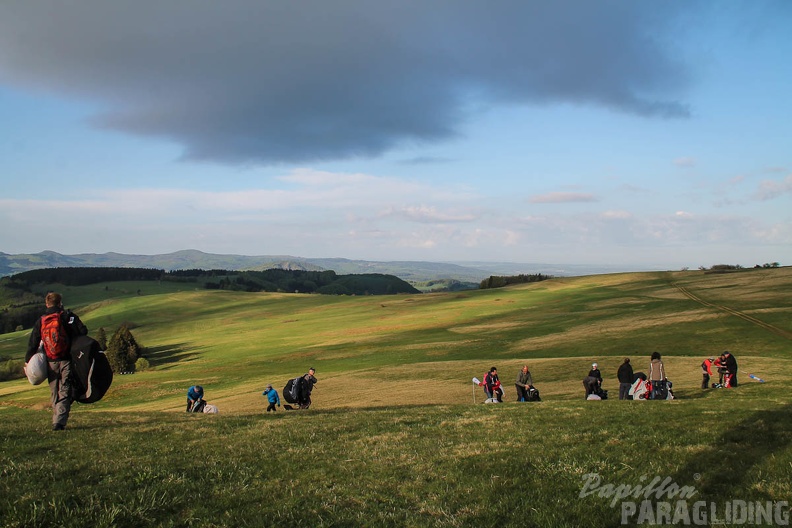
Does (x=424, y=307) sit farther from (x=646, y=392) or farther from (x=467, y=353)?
(x=646, y=392)

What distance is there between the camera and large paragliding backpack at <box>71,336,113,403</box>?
1268 cm

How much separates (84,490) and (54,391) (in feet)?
21.9

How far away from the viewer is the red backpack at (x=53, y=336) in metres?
13.1

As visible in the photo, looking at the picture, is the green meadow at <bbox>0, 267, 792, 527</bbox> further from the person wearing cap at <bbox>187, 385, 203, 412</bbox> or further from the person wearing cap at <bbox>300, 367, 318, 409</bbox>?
the person wearing cap at <bbox>300, 367, 318, 409</bbox>

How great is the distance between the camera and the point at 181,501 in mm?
7961

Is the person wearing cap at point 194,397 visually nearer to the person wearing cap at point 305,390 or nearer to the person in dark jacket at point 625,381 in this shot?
the person wearing cap at point 305,390

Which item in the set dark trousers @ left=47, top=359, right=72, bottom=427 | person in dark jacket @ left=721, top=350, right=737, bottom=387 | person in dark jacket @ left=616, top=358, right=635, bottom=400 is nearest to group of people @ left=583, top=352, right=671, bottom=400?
person in dark jacket @ left=616, top=358, right=635, bottom=400

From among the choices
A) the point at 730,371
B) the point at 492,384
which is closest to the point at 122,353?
Result: the point at 492,384

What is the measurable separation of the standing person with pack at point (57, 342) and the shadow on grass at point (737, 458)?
47.7 ft

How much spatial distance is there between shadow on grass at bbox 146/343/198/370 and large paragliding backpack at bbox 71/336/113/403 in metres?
75.5

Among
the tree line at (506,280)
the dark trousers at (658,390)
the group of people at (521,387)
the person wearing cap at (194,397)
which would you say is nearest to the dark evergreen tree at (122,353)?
the person wearing cap at (194,397)

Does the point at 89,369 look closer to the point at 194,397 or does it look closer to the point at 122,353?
the point at 194,397

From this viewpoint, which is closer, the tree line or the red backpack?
the red backpack

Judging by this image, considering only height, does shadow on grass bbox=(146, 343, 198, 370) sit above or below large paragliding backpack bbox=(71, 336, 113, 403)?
below
